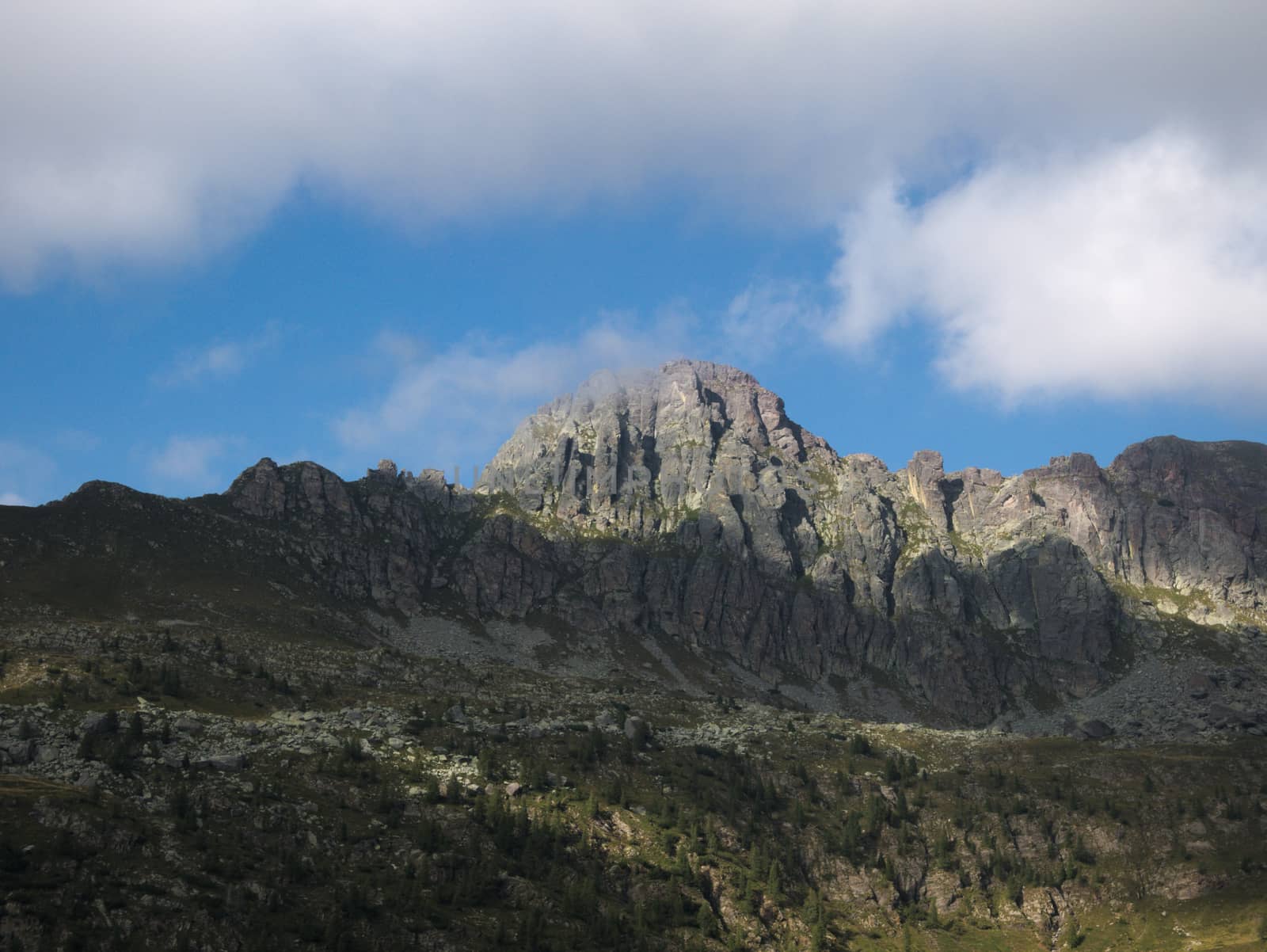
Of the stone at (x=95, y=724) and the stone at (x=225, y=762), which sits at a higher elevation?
the stone at (x=95, y=724)

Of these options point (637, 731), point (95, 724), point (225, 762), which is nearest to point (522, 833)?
point (225, 762)

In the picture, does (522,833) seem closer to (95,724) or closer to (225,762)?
(225,762)

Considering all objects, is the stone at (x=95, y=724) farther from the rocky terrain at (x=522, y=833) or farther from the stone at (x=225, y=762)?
the stone at (x=225, y=762)

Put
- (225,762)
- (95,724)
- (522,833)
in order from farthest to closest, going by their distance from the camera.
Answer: (522,833), (225,762), (95,724)

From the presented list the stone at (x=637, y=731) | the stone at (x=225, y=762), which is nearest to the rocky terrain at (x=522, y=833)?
the stone at (x=225, y=762)

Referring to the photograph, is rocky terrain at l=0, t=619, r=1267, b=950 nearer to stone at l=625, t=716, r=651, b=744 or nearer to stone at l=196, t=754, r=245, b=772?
stone at l=196, t=754, r=245, b=772

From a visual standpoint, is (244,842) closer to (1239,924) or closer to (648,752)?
(648,752)

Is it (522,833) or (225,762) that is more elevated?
(225,762)

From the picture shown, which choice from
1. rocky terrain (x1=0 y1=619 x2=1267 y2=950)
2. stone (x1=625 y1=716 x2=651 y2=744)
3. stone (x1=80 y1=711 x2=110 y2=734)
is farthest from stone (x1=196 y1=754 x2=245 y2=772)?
stone (x1=625 y1=716 x2=651 y2=744)

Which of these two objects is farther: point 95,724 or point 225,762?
point 225,762

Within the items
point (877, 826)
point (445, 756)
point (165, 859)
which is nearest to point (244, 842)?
point (165, 859)

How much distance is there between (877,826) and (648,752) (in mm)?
39790

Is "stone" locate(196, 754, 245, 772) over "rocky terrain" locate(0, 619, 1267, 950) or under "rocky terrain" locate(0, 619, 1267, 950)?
over

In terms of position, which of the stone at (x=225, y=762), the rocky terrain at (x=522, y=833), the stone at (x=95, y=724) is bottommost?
the rocky terrain at (x=522, y=833)
